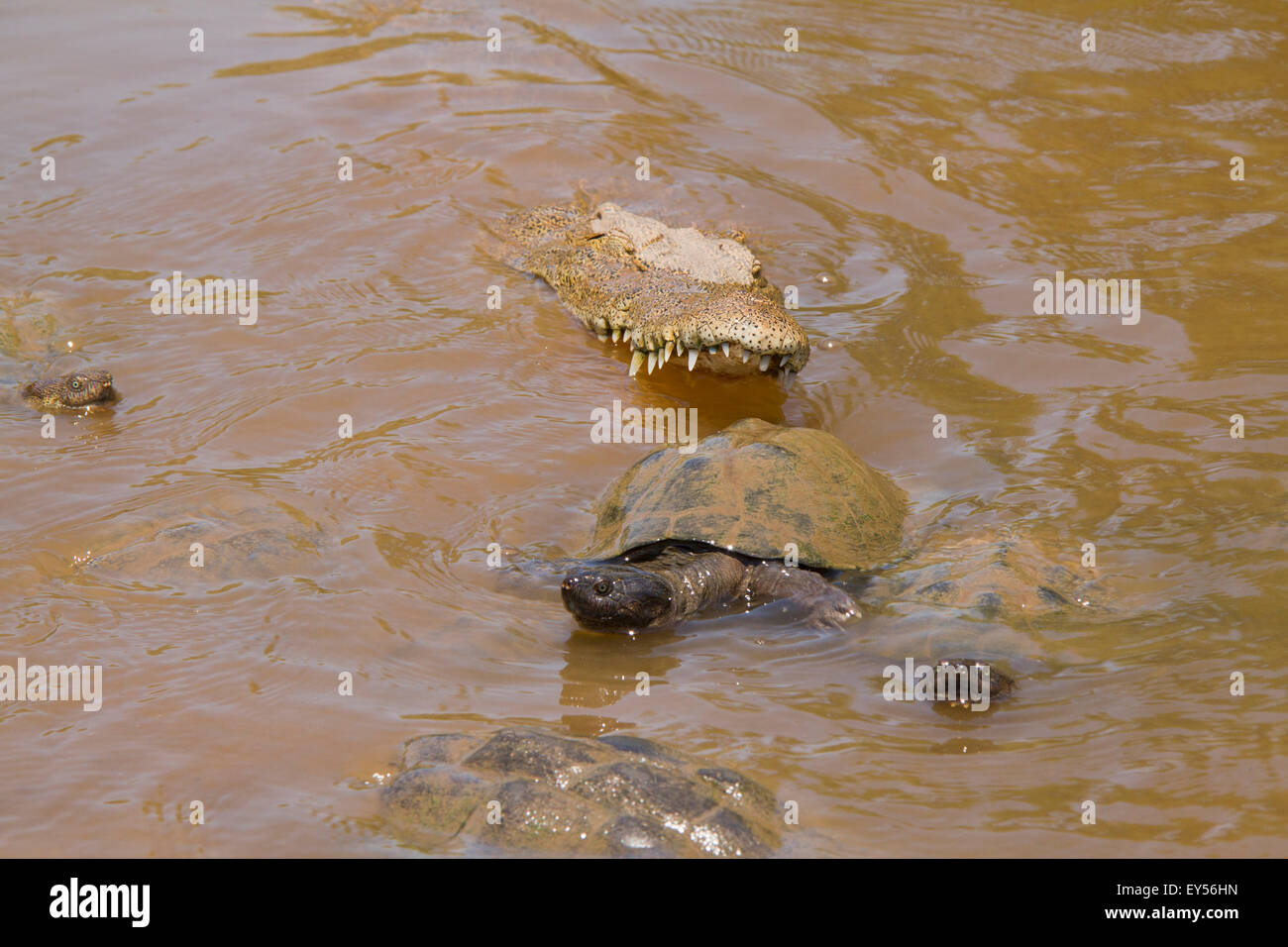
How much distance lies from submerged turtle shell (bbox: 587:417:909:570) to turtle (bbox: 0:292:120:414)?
2.85 m

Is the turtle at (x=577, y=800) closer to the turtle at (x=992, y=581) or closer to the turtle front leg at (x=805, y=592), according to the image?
the turtle front leg at (x=805, y=592)

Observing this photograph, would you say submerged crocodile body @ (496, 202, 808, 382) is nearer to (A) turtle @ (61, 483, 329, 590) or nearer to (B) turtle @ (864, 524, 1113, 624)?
(B) turtle @ (864, 524, 1113, 624)

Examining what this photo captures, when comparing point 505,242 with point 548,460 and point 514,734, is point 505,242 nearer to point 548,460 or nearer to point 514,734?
point 548,460

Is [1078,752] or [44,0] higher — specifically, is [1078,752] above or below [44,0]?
below

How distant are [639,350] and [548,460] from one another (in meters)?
1.21

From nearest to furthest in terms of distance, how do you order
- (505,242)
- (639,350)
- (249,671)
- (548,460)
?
(249,671) < (548,460) < (639,350) < (505,242)

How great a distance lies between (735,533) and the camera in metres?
4.91

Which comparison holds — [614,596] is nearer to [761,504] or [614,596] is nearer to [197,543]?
[761,504]

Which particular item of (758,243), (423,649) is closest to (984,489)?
(423,649)

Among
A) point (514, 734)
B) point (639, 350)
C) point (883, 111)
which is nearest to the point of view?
point (514, 734)

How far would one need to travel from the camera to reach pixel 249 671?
4.12 metres

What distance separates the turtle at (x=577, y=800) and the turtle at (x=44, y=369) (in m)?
3.57

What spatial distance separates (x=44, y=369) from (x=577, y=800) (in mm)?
4887

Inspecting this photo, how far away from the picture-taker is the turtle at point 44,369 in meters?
6.12
